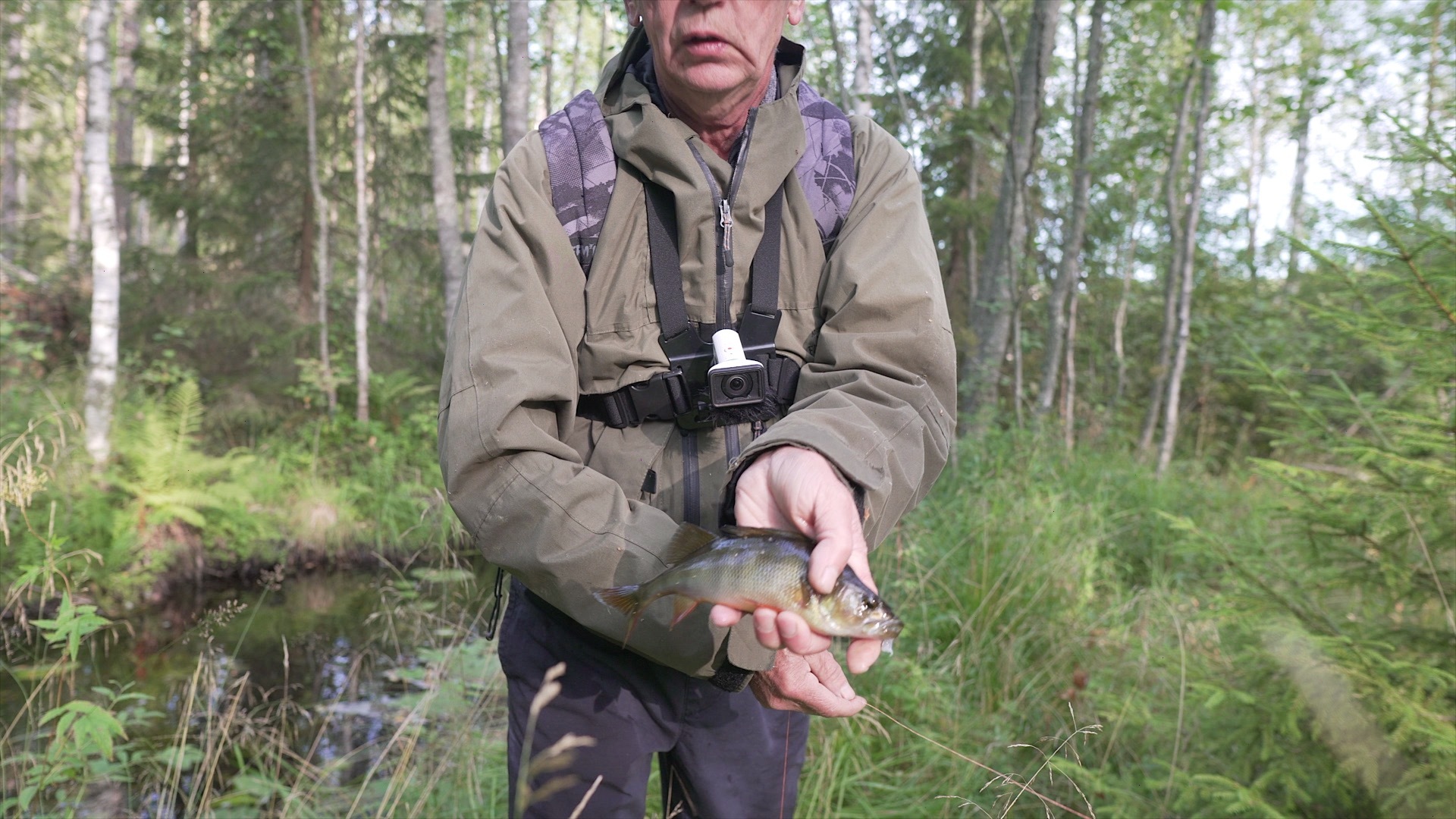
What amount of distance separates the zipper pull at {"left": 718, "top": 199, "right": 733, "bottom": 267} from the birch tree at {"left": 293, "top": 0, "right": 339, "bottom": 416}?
35.7 feet

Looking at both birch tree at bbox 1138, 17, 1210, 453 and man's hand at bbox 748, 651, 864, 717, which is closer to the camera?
man's hand at bbox 748, 651, 864, 717

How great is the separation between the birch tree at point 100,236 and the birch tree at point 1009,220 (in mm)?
8779

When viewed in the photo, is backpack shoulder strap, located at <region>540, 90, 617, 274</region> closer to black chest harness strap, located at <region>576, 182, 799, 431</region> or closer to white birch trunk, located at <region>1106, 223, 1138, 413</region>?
black chest harness strap, located at <region>576, 182, 799, 431</region>

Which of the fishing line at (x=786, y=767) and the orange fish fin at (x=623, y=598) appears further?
the fishing line at (x=786, y=767)

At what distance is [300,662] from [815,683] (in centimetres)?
621

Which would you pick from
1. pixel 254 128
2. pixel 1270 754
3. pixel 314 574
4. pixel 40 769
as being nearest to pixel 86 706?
pixel 40 769

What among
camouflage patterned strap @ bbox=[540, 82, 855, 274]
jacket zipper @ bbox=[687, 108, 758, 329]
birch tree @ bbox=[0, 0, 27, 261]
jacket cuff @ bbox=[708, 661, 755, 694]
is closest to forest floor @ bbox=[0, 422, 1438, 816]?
jacket cuff @ bbox=[708, 661, 755, 694]

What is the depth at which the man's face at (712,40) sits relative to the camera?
1.96 meters

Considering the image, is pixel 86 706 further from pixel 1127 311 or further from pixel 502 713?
pixel 1127 311

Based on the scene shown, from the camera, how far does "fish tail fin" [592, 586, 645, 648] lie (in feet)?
5.54

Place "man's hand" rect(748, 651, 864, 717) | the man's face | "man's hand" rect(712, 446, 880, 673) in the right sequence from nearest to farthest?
"man's hand" rect(712, 446, 880, 673) < "man's hand" rect(748, 651, 864, 717) < the man's face

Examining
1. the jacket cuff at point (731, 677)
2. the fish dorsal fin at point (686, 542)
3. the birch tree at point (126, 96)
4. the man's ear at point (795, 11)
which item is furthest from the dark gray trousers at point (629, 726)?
the birch tree at point (126, 96)

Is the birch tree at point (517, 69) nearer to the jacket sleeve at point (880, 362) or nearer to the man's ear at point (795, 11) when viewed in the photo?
the man's ear at point (795, 11)

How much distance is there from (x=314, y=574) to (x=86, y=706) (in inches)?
282
